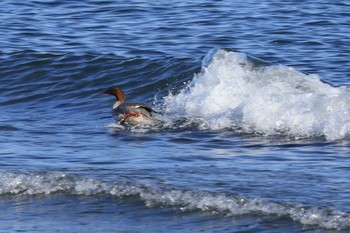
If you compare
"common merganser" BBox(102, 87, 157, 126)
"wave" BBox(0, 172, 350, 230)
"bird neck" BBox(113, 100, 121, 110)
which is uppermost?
"wave" BBox(0, 172, 350, 230)

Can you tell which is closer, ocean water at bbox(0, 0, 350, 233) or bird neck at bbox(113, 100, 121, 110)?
ocean water at bbox(0, 0, 350, 233)

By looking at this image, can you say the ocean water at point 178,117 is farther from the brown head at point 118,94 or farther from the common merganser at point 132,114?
the brown head at point 118,94

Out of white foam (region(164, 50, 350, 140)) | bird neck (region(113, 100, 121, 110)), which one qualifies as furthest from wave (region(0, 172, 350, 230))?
bird neck (region(113, 100, 121, 110))

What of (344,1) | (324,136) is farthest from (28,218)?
(344,1)

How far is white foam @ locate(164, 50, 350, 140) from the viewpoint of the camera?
39.7 ft

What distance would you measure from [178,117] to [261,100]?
952mm

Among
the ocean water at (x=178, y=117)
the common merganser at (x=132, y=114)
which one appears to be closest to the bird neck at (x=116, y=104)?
the common merganser at (x=132, y=114)

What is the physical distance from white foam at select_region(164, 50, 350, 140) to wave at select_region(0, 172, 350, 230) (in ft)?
9.16

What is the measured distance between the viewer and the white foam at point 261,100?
12102 mm

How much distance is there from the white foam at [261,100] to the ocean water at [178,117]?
0.02m

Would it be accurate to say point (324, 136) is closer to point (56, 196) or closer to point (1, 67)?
point (56, 196)

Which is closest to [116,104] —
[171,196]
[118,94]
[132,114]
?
[118,94]

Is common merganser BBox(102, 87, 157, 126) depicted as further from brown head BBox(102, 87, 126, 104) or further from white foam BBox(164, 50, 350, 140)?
white foam BBox(164, 50, 350, 140)

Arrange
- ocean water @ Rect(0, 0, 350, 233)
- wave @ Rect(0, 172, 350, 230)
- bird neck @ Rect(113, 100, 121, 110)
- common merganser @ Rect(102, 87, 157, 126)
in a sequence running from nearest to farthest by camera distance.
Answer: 1. wave @ Rect(0, 172, 350, 230)
2. ocean water @ Rect(0, 0, 350, 233)
3. common merganser @ Rect(102, 87, 157, 126)
4. bird neck @ Rect(113, 100, 121, 110)
